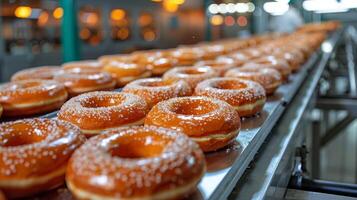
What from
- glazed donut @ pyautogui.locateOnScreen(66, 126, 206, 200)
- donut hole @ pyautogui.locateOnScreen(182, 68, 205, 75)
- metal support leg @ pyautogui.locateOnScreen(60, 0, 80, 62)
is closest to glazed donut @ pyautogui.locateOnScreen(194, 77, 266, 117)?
donut hole @ pyautogui.locateOnScreen(182, 68, 205, 75)

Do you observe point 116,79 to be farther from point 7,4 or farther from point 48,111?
point 7,4

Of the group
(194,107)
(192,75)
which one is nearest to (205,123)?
(194,107)

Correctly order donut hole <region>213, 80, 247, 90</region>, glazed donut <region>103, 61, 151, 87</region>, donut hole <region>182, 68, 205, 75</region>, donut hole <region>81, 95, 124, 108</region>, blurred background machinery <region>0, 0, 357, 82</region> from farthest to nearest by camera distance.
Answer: blurred background machinery <region>0, 0, 357, 82</region>
glazed donut <region>103, 61, 151, 87</region>
donut hole <region>182, 68, 205, 75</region>
donut hole <region>213, 80, 247, 90</region>
donut hole <region>81, 95, 124, 108</region>

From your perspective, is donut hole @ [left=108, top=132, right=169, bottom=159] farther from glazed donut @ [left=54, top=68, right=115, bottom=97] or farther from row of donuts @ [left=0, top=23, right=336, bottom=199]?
glazed donut @ [left=54, top=68, right=115, bottom=97]

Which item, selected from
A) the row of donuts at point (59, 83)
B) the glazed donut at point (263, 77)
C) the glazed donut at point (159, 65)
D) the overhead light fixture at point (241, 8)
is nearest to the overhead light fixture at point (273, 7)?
the overhead light fixture at point (241, 8)

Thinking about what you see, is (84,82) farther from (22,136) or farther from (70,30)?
(70,30)

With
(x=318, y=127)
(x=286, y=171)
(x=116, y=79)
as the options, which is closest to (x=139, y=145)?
(x=286, y=171)
